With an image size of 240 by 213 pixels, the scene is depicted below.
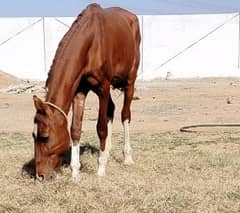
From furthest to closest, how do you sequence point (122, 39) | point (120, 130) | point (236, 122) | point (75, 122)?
point (236, 122) < point (120, 130) < point (122, 39) < point (75, 122)

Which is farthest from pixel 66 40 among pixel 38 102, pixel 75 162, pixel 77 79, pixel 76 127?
pixel 75 162

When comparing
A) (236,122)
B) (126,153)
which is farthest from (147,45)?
(126,153)

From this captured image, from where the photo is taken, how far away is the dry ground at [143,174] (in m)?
5.45

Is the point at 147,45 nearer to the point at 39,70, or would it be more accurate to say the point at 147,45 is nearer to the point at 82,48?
the point at 39,70

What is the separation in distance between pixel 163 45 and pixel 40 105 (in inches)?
1012

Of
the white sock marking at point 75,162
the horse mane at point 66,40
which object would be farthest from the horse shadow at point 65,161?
the horse mane at point 66,40

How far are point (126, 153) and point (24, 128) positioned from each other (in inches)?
178

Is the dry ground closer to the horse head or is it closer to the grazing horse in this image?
the horse head

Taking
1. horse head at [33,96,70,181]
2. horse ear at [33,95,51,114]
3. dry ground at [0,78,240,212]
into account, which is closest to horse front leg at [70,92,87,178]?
dry ground at [0,78,240,212]

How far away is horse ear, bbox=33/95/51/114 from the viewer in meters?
5.97

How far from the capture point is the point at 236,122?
12.2 meters

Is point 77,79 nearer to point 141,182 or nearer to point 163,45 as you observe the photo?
point 141,182

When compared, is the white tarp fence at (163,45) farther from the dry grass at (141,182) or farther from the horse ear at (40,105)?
the horse ear at (40,105)

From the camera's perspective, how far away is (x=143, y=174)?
272 inches
